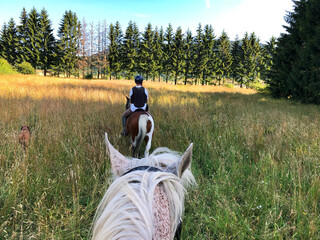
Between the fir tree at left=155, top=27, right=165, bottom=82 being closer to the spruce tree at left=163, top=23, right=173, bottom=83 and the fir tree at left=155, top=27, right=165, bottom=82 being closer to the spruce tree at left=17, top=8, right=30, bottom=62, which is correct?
the spruce tree at left=163, top=23, right=173, bottom=83

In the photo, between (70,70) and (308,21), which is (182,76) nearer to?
(70,70)

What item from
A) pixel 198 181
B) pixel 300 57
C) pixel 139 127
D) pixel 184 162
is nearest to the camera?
pixel 184 162

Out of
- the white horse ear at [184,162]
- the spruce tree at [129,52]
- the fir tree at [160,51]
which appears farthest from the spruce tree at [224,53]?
the white horse ear at [184,162]

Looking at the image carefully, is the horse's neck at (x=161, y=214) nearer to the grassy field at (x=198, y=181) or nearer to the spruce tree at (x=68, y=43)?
the grassy field at (x=198, y=181)

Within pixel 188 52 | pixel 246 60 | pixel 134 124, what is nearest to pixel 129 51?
pixel 188 52

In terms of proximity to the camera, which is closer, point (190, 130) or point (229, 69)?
point (190, 130)

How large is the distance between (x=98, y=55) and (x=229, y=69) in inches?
1362

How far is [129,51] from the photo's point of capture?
40.5 metres

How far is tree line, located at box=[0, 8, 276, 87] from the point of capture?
35531mm

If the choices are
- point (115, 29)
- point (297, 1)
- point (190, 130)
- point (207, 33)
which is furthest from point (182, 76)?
point (190, 130)

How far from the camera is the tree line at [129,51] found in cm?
3553

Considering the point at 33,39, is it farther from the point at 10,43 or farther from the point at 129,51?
the point at 129,51

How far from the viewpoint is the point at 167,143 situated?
13.5 ft

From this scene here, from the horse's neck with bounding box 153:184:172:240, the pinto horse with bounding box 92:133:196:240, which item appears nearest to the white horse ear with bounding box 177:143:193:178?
the pinto horse with bounding box 92:133:196:240
